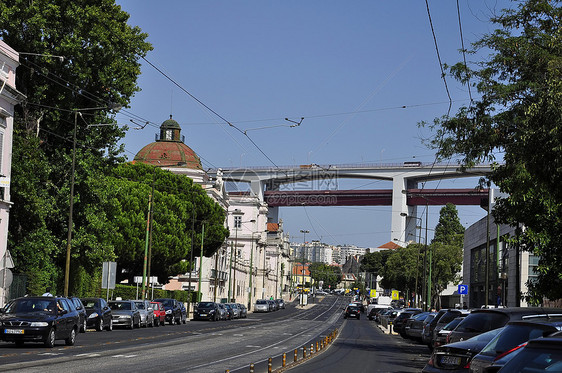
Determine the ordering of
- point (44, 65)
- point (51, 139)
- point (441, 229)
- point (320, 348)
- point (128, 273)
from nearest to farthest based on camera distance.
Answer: point (320, 348), point (44, 65), point (51, 139), point (128, 273), point (441, 229)

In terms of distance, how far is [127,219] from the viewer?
60.3m

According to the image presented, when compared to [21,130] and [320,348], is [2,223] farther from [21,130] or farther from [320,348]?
[320,348]

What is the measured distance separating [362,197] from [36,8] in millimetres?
117617

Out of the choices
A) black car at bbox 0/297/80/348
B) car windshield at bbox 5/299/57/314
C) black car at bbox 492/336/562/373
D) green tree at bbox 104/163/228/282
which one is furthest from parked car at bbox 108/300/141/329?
black car at bbox 492/336/562/373

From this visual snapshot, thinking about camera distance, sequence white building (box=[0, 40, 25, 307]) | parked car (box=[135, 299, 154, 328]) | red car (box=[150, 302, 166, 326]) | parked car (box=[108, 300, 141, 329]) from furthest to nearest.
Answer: red car (box=[150, 302, 166, 326]), parked car (box=[135, 299, 154, 328]), parked car (box=[108, 300, 141, 329]), white building (box=[0, 40, 25, 307])

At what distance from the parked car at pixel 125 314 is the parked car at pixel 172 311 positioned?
24.9 ft

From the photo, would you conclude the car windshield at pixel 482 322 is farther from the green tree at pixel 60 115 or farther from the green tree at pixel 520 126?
the green tree at pixel 60 115

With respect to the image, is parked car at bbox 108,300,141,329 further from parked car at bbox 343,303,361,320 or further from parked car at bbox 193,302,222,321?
parked car at bbox 343,303,361,320

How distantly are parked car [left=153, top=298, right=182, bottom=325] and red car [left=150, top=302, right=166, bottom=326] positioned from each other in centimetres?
153

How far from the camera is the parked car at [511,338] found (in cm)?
A: 1158

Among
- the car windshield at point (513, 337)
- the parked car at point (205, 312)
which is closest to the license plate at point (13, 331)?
the car windshield at point (513, 337)

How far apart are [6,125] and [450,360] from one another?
31116mm

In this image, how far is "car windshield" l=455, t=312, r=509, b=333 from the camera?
55.2ft

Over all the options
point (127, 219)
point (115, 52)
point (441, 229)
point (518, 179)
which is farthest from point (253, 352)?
point (441, 229)
